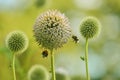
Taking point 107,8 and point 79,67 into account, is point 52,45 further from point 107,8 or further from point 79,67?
point 107,8

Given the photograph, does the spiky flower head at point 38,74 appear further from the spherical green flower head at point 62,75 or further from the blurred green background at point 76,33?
the blurred green background at point 76,33

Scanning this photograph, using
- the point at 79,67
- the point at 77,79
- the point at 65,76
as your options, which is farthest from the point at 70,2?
the point at 65,76

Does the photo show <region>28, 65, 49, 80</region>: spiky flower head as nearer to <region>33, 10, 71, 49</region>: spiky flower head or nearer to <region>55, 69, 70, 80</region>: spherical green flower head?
<region>55, 69, 70, 80</region>: spherical green flower head

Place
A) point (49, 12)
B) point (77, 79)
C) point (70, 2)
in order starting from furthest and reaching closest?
1. point (70, 2)
2. point (77, 79)
3. point (49, 12)

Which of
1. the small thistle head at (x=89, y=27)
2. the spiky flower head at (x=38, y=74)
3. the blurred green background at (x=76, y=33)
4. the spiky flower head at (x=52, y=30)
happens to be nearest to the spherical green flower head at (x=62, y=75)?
the spiky flower head at (x=38, y=74)

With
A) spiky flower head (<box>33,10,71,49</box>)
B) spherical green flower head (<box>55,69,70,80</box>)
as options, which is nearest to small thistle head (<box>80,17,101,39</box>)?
spiky flower head (<box>33,10,71,49</box>)

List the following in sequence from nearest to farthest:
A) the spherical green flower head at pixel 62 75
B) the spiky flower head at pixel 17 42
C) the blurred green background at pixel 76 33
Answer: the spiky flower head at pixel 17 42, the spherical green flower head at pixel 62 75, the blurred green background at pixel 76 33
